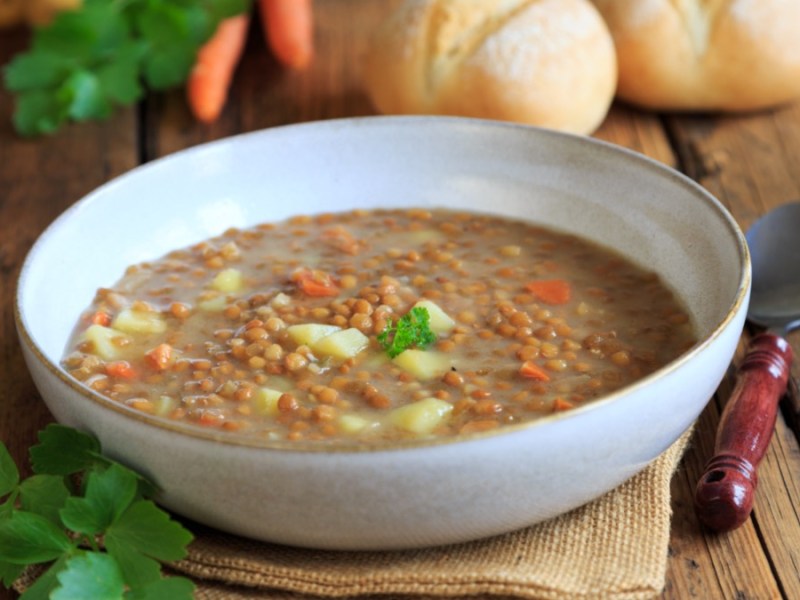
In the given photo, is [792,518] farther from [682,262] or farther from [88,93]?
[88,93]

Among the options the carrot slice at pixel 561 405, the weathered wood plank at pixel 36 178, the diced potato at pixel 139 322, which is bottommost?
the weathered wood plank at pixel 36 178

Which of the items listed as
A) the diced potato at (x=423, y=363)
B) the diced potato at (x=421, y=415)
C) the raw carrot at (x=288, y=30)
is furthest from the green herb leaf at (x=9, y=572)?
the raw carrot at (x=288, y=30)

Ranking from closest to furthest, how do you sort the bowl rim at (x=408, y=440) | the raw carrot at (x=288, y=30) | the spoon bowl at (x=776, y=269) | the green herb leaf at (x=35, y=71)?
the bowl rim at (x=408, y=440) < the spoon bowl at (x=776, y=269) < the green herb leaf at (x=35, y=71) < the raw carrot at (x=288, y=30)

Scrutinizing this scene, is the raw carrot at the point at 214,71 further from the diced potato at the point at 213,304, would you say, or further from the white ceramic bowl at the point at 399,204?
the diced potato at the point at 213,304

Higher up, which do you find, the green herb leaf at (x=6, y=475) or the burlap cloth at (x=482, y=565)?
the green herb leaf at (x=6, y=475)

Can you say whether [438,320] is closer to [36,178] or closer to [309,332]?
[309,332]

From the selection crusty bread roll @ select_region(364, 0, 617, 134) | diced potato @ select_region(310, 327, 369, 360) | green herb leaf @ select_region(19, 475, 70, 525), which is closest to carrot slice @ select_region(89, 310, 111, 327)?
diced potato @ select_region(310, 327, 369, 360)

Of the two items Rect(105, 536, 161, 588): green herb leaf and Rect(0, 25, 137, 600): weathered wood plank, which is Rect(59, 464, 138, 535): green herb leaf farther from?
Rect(0, 25, 137, 600): weathered wood plank
